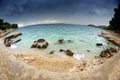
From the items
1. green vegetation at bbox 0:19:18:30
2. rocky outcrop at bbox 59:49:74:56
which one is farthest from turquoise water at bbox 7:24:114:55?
green vegetation at bbox 0:19:18:30

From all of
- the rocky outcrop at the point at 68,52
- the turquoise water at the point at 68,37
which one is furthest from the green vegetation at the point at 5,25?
the rocky outcrop at the point at 68,52

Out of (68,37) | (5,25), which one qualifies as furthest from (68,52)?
(5,25)

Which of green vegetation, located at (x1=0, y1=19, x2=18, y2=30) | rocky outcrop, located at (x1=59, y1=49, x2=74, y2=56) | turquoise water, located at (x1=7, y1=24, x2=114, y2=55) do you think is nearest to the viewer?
green vegetation, located at (x1=0, y1=19, x2=18, y2=30)

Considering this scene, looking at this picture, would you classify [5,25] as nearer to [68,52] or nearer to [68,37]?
[68,52]

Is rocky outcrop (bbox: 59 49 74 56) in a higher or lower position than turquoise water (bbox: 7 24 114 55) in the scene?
lower

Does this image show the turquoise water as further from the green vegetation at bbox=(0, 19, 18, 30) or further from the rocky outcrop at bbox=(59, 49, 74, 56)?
the green vegetation at bbox=(0, 19, 18, 30)

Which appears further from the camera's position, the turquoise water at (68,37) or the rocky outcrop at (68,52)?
the rocky outcrop at (68,52)

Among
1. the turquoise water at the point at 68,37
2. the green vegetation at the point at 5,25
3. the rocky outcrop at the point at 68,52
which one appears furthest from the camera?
the rocky outcrop at the point at 68,52

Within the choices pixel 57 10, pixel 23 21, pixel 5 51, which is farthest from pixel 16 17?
pixel 5 51

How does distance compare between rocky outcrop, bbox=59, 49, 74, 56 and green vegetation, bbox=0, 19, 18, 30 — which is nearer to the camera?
green vegetation, bbox=0, 19, 18, 30

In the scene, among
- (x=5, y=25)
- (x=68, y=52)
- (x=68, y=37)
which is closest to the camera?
(x=5, y=25)

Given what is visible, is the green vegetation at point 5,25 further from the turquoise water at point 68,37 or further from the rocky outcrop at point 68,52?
the rocky outcrop at point 68,52

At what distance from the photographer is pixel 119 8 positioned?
83.0 inches

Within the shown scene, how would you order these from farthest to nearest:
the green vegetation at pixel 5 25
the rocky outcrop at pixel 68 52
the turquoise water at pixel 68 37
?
the rocky outcrop at pixel 68 52, the turquoise water at pixel 68 37, the green vegetation at pixel 5 25
